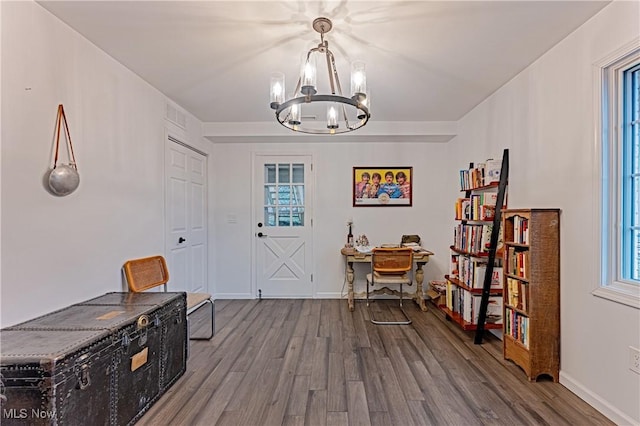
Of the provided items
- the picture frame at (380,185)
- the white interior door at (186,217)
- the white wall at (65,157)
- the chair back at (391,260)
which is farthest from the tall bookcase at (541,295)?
the white interior door at (186,217)

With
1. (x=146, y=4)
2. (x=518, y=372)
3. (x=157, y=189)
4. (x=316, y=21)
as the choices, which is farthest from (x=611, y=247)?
(x=157, y=189)

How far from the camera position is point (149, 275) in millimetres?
3018

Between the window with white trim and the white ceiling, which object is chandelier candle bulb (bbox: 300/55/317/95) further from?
the window with white trim

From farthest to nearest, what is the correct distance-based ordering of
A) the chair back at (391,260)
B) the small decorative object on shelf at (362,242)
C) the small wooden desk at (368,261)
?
the small decorative object on shelf at (362,242), the small wooden desk at (368,261), the chair back at (391,260)

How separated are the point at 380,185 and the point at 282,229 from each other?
1605mm

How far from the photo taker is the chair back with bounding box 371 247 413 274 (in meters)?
3.93

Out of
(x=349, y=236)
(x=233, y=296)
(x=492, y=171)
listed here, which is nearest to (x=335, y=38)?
(x=492, y=171)

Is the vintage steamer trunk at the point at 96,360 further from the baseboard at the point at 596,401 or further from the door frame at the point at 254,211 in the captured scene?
the baseboard at the point at 596,401

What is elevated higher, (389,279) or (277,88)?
(277,88)

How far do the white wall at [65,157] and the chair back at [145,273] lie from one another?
3.3 inches

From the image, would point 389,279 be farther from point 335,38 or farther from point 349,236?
point 335,38

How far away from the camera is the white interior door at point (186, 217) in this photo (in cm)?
366

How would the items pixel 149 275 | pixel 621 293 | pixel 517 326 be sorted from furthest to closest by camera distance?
pixel 149 275
pixel 517 326
pixel 621 293

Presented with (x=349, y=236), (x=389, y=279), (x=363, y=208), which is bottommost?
(x=389, y=279)
